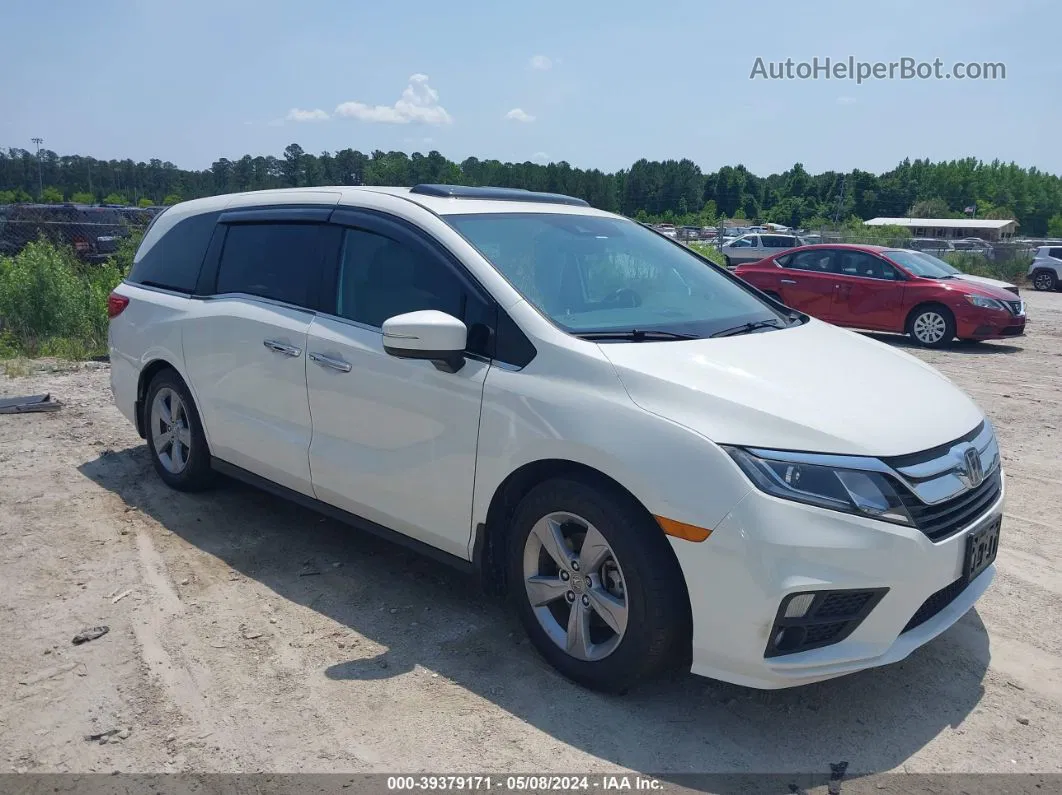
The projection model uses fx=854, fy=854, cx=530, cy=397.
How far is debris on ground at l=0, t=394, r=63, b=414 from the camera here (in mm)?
7301

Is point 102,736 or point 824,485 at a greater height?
point 824,485

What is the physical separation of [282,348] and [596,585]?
205 cm

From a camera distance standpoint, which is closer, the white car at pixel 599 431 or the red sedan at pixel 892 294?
the white car at pixel 599 431

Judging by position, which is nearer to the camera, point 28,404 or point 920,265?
point 28,404

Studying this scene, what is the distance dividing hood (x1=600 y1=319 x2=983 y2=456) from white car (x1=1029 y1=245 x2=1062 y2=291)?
2797cm

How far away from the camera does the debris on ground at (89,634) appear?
3.56 meters

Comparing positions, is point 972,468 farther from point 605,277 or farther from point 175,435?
point 175,435

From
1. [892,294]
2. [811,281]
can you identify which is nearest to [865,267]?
[892,294]

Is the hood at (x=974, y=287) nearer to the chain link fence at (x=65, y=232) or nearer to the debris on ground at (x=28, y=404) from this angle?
the debris on ground at (x=28, y=404)

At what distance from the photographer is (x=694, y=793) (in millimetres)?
2660

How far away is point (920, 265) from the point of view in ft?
44.6

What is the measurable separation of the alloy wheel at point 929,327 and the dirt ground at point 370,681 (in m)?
8.71

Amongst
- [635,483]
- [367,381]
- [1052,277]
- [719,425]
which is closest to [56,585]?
[367,381]

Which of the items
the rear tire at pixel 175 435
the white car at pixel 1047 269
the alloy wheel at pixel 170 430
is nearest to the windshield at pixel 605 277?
the rear tire at pixel 175 435
